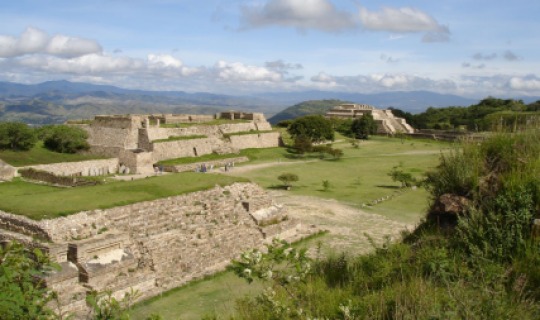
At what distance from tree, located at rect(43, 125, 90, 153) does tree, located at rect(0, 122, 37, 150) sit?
6.20 ft

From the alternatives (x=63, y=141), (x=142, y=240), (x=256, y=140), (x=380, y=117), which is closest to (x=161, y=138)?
Result: (x=63, y=141)

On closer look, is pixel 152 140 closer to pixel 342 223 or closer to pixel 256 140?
pixel 256 140

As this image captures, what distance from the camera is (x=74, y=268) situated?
11.7 m

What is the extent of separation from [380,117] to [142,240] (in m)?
69.6

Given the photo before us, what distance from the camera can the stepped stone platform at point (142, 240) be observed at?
11.8 meters

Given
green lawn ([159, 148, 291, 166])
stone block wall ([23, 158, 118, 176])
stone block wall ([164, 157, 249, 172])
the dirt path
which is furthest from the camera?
green lawn ([159, 148, 291, 166])

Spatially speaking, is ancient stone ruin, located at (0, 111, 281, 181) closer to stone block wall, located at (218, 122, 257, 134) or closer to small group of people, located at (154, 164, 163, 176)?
stone block wall, located at (218, 122, 257, 134)

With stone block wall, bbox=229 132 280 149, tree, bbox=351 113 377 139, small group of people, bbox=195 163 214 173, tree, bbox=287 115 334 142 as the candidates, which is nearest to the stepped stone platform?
small group of people, bbox=195 163 214 173

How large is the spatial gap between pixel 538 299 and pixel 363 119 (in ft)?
196

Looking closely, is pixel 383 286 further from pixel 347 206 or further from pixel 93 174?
pixel 93 174

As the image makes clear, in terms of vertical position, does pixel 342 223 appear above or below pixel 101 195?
below

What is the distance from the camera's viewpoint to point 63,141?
1383 inches

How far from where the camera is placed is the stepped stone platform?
38.8ft

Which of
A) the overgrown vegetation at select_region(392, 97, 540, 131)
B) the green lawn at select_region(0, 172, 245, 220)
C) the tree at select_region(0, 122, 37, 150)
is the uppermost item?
the overgrown vegetation at select_region(392, 97, 540, 131)
